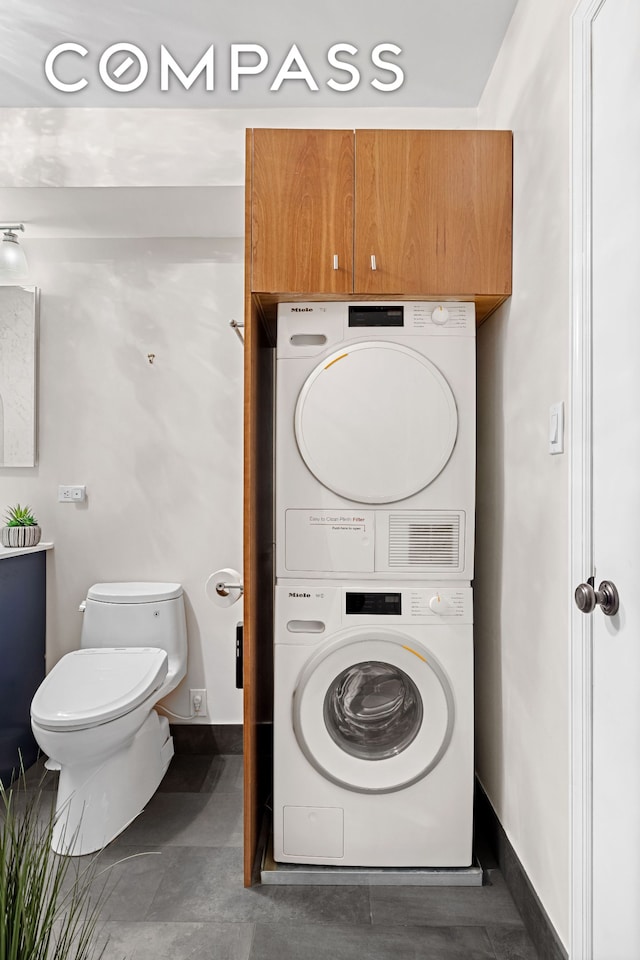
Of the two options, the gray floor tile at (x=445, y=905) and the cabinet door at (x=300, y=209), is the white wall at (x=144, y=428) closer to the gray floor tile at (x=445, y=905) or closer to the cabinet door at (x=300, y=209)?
the cabinet door at (x=300, y=209)

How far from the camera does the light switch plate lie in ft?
4.91

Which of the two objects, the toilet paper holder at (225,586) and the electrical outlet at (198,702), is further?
the electrical outlet at (198,702)

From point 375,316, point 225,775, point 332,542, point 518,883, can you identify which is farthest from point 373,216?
point 225,775

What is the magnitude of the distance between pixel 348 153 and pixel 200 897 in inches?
86.4

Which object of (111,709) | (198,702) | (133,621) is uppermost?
(133,621)

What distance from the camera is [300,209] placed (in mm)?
1939

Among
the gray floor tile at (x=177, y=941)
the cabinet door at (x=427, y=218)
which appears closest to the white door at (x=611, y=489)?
the cabinet door at (x=427, y=218)

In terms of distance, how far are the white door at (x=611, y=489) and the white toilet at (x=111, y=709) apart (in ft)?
4.43

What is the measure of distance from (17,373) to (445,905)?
100 inches

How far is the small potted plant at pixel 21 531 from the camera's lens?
8.61 feet

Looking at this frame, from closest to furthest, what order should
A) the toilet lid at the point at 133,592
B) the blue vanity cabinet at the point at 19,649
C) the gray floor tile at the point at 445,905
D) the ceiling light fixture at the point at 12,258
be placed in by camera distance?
1. the gray floor tile at the point at 445,905
2. the blue vanity cabinet at the point at 19,649
3. the ceiling light fixture at the point at 12,258
4. the toilet lid at the point at 133,592

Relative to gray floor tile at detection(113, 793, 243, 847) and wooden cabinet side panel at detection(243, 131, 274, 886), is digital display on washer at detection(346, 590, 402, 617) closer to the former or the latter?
wooden cabinet side panel at detection(243, 131, 274, 886)

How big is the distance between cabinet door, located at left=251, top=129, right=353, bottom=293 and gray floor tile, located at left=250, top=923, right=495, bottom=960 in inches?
69.4

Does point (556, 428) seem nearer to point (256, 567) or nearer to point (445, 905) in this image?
point (256, 567)
